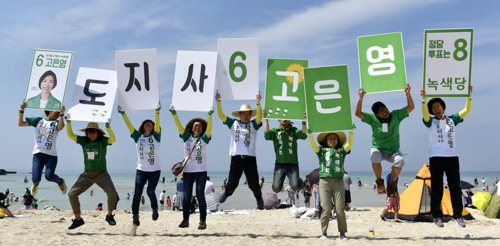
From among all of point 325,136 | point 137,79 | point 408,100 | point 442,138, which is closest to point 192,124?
point 137,79

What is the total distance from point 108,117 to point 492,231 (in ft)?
31.7

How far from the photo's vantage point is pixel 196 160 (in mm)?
8703

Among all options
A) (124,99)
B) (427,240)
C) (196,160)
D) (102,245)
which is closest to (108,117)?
(124,99)

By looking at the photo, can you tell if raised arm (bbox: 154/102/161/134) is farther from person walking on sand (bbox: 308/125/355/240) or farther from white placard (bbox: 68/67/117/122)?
person walking on sand (bbox: 308/125/355/240)

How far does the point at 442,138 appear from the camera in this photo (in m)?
8.50

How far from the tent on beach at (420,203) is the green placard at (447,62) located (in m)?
5.65

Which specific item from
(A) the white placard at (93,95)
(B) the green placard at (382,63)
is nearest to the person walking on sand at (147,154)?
(A) the white placard at (93,95)

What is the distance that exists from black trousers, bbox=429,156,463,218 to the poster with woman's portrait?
8085 mm

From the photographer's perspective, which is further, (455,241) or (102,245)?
(455,241)

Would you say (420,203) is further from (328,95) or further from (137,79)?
(137,79)

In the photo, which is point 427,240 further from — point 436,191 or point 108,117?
point 108,117

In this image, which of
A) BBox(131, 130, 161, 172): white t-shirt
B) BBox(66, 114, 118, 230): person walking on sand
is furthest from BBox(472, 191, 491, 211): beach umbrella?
BBox(66, 114, 118, 230): person walking on sand

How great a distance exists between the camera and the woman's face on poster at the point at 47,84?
9.37m

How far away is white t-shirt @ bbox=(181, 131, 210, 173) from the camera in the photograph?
869cm
